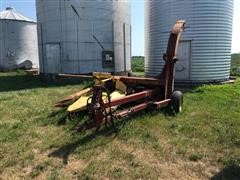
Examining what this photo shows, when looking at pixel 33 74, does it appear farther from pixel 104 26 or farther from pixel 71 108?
pixel 71 108

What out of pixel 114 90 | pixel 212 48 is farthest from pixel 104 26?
pixel 114 90

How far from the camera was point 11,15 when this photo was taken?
79.3 feet

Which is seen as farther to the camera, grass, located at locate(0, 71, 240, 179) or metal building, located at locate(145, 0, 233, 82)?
metal building, located at locate(145, 0, 233, 82)

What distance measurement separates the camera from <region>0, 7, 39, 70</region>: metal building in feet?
76.2

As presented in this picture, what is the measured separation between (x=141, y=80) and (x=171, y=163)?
3376mm

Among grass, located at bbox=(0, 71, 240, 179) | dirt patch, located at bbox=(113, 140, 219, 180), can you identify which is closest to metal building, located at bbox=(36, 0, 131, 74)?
grass, located at bbox=(0, 71, 240, 179)

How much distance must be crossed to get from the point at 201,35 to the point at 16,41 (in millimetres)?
16500

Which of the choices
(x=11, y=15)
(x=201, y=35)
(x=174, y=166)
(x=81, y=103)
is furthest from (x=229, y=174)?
(x=11, y=15)

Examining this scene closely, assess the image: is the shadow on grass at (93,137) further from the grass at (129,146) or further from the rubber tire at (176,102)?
the rubber tire at (176,102)

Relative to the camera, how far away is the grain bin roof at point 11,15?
23741mm

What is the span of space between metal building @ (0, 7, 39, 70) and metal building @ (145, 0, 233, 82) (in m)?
14.7

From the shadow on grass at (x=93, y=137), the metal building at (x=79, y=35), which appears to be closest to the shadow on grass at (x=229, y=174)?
the shadow on grass at (x=93, y=137)

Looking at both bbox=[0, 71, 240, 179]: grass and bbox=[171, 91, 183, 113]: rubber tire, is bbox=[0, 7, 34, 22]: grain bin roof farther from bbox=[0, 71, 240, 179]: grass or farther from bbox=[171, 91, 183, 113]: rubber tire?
bbox=[171, 91, 183, 113]: rubber tire

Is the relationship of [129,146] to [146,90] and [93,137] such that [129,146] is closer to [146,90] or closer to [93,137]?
[93,137]
